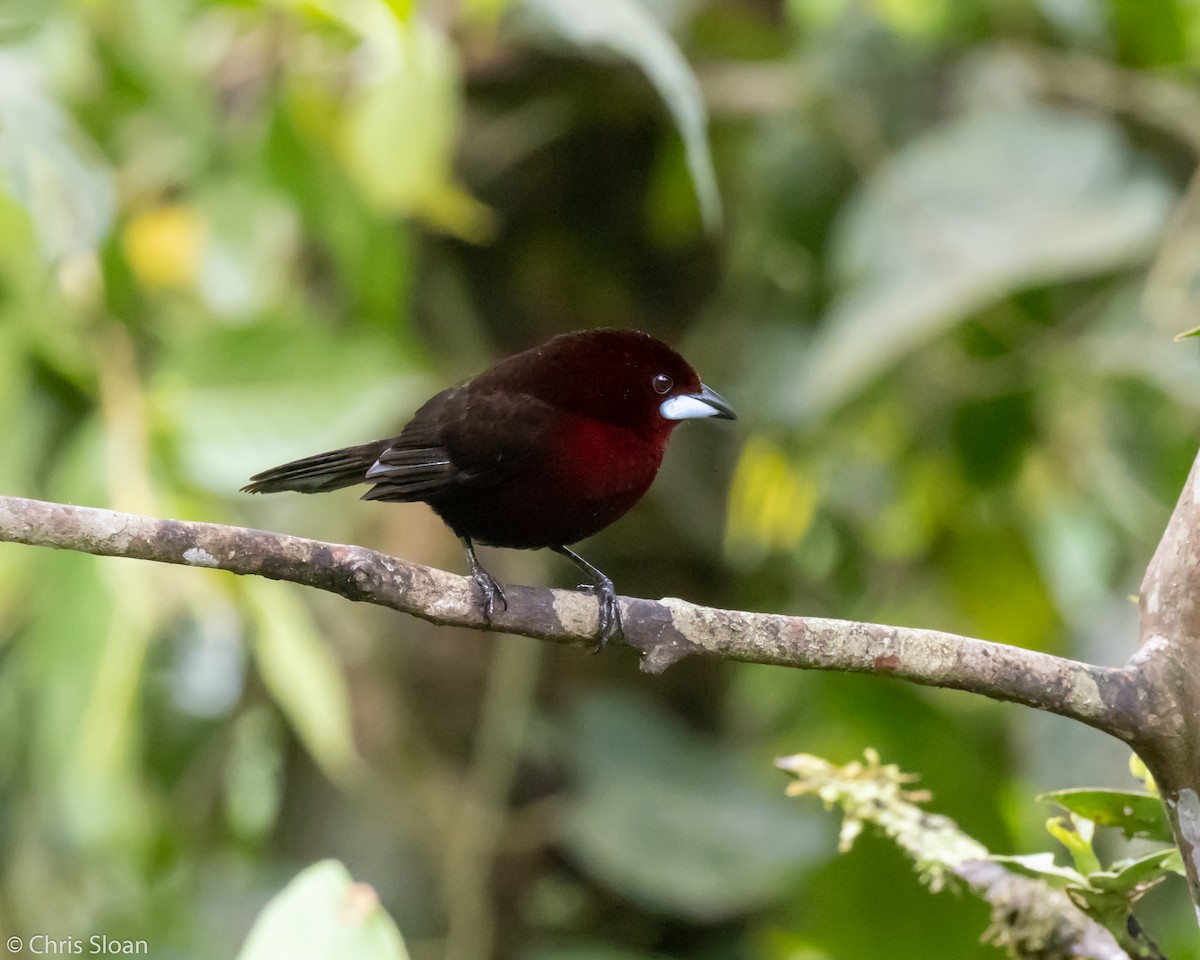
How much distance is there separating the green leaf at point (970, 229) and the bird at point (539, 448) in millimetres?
640

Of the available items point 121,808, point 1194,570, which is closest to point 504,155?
point 121,808

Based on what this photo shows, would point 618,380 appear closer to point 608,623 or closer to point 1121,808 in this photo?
point 608,623

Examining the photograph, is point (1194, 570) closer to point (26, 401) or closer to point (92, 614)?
point (92, 614)

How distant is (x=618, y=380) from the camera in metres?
1.94

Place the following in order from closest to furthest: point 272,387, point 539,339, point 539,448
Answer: point 539,448
point 272,387
point 539,339

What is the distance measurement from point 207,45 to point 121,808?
173 cm

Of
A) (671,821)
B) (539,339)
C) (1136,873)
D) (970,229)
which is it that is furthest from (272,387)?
(1136,873)

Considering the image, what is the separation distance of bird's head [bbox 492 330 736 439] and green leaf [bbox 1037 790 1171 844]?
0.85m

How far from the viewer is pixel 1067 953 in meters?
1.35

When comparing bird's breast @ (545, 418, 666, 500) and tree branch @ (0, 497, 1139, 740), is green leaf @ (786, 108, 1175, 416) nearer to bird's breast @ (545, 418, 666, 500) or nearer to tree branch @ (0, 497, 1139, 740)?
bird's breast @ (545, 418, 666, 500)

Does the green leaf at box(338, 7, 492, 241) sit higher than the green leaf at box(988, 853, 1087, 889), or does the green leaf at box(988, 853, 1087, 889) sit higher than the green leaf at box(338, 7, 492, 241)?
the green leaf at box(338, 7, 492, 241)

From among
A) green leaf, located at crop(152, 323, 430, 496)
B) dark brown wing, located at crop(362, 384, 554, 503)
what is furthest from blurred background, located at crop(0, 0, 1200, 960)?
dark brown wing, located at crop(362, 384, 554, 503)

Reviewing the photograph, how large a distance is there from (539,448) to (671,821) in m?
1.37

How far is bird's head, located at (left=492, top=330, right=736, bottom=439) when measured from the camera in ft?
6.25
